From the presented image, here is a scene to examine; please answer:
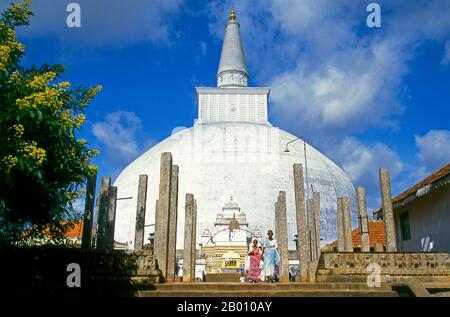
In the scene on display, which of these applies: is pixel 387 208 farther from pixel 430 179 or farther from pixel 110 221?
pixel 110 221

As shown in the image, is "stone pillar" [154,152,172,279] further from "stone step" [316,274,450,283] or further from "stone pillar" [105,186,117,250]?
"stone step" [316,274,450,283]

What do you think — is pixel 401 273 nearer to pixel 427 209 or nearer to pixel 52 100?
pixel 427 209

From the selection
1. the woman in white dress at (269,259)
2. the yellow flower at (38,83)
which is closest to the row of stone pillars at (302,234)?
the woman in white dress at (269,259)

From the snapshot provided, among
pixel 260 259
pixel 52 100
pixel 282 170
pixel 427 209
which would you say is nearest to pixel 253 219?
pixel 282 170

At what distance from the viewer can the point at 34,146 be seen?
7.48 meters

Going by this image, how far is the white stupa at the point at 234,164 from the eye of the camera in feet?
122

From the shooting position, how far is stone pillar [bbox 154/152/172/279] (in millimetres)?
10977

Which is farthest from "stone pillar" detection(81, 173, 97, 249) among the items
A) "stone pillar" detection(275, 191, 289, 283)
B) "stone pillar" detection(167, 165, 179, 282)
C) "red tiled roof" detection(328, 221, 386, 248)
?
"red tiled roof" detection(328, 221, 386, 248)

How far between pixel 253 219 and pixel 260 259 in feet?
76.9

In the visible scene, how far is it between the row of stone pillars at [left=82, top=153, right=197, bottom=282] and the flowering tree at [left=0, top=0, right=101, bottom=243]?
7.00 feet

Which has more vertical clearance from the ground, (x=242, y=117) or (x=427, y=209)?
(x=242, y=117)

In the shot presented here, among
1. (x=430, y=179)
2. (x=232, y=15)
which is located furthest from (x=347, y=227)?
(x=232, y=15)

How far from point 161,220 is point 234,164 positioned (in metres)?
28.4
